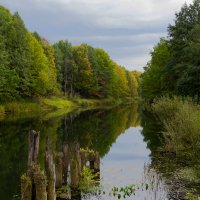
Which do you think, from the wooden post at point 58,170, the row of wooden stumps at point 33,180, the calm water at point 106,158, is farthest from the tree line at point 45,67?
the row of wooden stumps at point 33,180

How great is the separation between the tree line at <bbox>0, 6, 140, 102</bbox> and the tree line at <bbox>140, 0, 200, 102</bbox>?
22.8 meters

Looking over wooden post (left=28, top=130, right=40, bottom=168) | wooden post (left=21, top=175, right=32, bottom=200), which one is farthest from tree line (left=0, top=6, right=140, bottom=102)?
wooden post (left=21, top=175, right=32, bottom=200)

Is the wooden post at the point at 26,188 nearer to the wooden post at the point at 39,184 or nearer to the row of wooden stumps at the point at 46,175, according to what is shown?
the row of wooden stumps at the point at 46,175

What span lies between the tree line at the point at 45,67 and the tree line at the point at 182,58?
22831 mm

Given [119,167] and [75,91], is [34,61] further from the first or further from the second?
[119,167]

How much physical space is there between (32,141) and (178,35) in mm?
47808

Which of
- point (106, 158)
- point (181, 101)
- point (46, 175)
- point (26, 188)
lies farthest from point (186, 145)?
point (26, 188)

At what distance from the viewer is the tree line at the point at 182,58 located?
44.0 m

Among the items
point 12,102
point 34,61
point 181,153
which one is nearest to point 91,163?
point 181,153

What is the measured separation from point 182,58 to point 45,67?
33.5 m

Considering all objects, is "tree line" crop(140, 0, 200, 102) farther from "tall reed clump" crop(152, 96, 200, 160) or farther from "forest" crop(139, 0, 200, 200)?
"tall reed clump" crop(152, 96, 200, 160)

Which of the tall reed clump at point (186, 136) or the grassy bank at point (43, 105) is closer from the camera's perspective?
the tall reed clump at point (186, 136)

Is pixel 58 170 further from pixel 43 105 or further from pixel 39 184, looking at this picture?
pixel 43 105

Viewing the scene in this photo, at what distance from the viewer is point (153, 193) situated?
16203 millimetres
